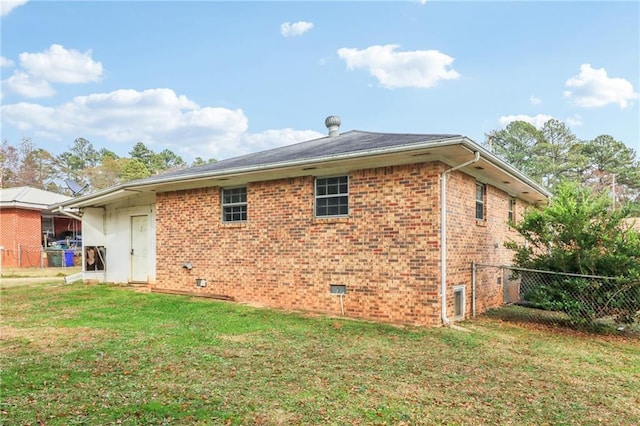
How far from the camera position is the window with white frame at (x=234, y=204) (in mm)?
9719

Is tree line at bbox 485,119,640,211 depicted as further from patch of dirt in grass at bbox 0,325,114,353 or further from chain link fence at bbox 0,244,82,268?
patch of dirt in grass at bbox 0,325,114,353

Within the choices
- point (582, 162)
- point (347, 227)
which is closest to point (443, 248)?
point (347, 227)

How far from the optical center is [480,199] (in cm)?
936

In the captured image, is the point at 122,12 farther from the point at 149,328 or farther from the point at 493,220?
the point at 493,220

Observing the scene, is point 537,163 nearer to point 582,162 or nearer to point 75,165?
point 582,162

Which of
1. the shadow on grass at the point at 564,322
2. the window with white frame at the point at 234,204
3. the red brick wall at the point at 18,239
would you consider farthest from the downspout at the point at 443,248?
the red brick wall at the point at 18,239

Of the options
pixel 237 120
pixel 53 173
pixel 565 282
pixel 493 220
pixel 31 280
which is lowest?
pixel 31 280

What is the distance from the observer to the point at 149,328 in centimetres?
660

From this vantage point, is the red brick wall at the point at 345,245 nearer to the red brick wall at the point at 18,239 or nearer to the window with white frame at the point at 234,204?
the window with white frame at the point at 234,204

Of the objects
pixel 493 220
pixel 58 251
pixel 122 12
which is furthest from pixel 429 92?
pixel 58 251

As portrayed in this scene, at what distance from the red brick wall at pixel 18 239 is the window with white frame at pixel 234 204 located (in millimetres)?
15104

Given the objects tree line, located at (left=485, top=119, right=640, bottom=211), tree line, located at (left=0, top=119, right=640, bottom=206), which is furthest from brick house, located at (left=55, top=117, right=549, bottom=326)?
tree line, located at (left=485, top=119, right=640, bottom=211)

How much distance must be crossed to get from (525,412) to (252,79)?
742 inches

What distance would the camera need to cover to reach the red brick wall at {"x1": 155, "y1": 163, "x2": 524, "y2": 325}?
7211 mm
